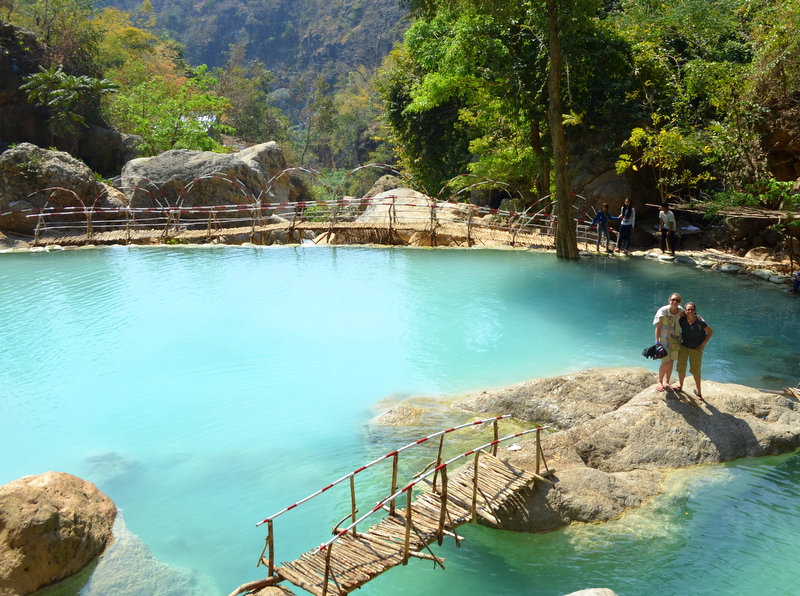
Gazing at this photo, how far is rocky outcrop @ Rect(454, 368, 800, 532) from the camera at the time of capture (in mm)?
6867

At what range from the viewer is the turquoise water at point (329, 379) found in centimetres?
641

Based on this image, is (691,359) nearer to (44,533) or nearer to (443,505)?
(443,505)

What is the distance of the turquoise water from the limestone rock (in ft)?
2.98

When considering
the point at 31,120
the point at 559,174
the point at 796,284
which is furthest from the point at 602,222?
the point at 31,120

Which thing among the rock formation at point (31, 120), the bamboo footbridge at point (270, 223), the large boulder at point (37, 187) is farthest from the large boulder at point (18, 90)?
the bamboo footbridge at point (270, 223)

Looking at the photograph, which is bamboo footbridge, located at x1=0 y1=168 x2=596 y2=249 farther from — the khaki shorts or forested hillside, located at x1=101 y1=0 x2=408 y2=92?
forested hillside, located at x1=101 y1=0 x2=408 y2=92

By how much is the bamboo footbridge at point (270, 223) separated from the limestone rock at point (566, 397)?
1059 cm

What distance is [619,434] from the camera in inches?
313

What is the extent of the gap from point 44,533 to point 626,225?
15764mm

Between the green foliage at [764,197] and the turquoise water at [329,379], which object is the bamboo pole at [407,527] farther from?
the green foliage at [764,197]

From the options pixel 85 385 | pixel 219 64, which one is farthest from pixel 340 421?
pixel 219 64

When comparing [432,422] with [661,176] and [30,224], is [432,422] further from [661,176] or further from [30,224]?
[30,224]

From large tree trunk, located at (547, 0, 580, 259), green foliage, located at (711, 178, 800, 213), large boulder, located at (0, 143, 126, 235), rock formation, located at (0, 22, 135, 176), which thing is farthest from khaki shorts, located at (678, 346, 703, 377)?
rock formation, located at (0, 22, 135, 176)

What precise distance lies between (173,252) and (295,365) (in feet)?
34.6
